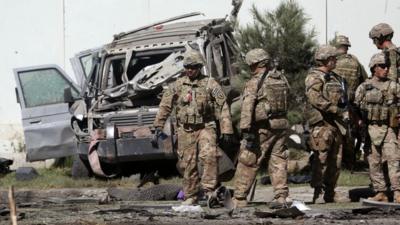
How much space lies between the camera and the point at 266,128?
38.5ft

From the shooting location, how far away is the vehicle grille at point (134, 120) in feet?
50.7

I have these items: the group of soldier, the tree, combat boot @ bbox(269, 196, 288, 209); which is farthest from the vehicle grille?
combat boot @ bbox(269, 196, 288, 209)

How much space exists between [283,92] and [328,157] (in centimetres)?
105

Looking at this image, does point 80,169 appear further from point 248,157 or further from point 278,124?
point 278,124

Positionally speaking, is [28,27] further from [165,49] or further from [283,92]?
[283,92]

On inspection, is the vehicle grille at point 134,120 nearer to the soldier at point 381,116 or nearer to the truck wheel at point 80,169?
the truck wheel at point 80,169

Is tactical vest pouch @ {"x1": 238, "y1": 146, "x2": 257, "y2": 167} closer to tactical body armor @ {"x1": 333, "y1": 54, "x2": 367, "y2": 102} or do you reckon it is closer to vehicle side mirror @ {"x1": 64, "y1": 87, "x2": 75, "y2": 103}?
tactical body armor @ {"x1": 333, "y1": 54, "x2": 367, "y2": 102}

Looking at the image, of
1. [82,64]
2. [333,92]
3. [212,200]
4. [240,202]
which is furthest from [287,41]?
[212,200]

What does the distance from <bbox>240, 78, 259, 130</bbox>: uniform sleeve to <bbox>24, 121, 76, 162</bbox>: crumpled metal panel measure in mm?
5606

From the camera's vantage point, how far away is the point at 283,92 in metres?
11.7

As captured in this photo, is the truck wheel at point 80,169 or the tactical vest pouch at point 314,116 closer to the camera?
the tactical vest pouch at point 314,116

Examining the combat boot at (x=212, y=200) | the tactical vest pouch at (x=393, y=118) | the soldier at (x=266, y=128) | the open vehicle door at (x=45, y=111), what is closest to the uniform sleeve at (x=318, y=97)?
the soldier at (x=266, y=128)

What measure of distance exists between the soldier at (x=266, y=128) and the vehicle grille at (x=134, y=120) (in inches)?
150

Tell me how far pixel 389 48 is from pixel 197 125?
237 cm
